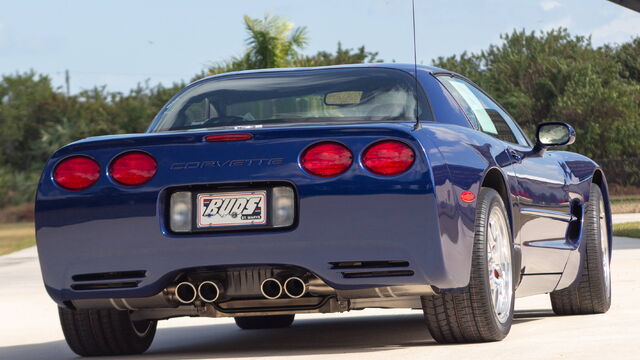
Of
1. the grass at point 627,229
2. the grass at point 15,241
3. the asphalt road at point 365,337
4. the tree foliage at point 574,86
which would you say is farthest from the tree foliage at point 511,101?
the asphalt road at point 365,337

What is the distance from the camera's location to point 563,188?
7.79 meters

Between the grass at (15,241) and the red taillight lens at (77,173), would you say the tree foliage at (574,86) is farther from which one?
the red taillight lens at (77,173)

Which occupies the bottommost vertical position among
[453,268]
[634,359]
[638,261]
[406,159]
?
[638,261]

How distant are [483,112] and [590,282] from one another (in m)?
1.46

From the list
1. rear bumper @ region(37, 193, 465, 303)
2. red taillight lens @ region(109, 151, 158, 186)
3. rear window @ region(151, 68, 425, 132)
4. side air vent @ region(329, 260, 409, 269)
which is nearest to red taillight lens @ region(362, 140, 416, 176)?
rear bumper @ region(37, 193, 465, 303)

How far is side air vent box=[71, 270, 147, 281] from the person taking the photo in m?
6.00

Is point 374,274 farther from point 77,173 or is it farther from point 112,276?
point 77,173

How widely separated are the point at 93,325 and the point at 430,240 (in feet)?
6.33

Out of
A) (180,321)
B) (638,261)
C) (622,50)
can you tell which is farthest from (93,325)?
(622,50)

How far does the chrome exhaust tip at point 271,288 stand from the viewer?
5934 millimetres

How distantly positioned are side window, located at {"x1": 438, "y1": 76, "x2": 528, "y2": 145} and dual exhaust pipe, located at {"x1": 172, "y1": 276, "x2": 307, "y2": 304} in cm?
157

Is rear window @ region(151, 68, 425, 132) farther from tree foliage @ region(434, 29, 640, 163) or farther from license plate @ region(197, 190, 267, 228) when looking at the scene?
tree foliage @ region(434, 29, 640, 163)

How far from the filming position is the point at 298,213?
5824 millimetres

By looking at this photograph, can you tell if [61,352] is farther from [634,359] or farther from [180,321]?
[634,359]
